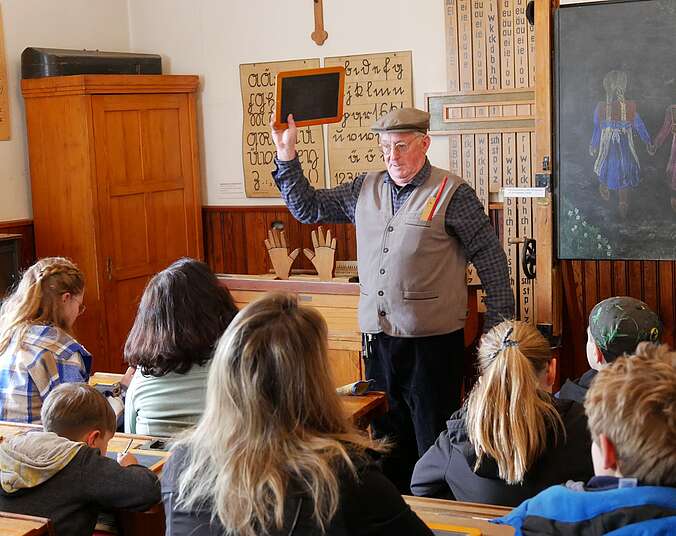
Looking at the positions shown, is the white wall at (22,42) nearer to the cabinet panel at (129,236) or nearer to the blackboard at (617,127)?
the cabinet panel at (129,236)

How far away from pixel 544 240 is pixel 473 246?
46cm

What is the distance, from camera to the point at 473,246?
3639 millimetres

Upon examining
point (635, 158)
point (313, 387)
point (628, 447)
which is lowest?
point (628, 447)

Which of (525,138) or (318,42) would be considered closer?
(525,138)

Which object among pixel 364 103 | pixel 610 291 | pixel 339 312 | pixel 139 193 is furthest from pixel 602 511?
pixel 139 193

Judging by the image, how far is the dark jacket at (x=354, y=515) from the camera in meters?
1.59

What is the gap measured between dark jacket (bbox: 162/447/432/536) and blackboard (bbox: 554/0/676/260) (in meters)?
2.42

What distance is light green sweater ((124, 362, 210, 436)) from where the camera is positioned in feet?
9.06

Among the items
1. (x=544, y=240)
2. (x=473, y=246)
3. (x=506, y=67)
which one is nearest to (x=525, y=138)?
(x=506, y=67)

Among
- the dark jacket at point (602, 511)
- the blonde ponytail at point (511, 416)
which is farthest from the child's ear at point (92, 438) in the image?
the dark jacket at point (602, 511)

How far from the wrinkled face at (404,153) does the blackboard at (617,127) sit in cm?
59

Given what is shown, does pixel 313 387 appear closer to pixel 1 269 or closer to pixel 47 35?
pixel 1 269

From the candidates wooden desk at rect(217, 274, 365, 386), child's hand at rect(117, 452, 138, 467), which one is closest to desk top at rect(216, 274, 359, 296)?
wooden desk at rect(217, 274, 365, 386)

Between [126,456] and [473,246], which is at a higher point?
[473,246]
